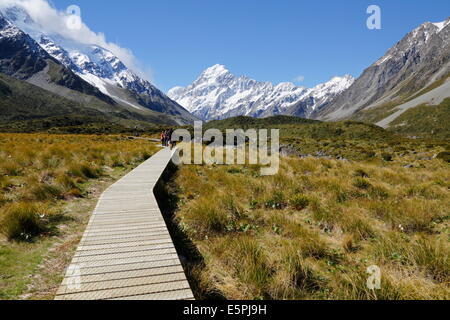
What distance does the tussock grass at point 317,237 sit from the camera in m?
4.12

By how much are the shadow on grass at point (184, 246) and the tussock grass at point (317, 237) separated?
0.09 meters

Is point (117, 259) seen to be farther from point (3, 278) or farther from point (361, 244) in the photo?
point (361, 244)

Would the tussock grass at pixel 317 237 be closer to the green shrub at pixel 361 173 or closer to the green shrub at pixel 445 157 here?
the green shrub at pixel 361 173

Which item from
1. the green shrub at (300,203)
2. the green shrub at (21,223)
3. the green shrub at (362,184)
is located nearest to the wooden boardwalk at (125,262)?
the green shrub at (21,223)

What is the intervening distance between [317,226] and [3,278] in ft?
22.6

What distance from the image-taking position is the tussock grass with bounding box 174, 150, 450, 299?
412cm

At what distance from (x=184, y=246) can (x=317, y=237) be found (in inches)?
121

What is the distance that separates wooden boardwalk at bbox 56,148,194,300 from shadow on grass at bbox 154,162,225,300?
1.44 feet

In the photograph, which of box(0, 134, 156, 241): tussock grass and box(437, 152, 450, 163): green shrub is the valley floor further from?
box(437, 152, 450, 163): green shrub

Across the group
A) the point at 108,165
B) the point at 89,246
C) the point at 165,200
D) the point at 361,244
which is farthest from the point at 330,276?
the point at 108,165

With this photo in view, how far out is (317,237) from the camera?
588cm

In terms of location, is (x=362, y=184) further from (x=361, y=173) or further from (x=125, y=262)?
(x=125, y=262)
